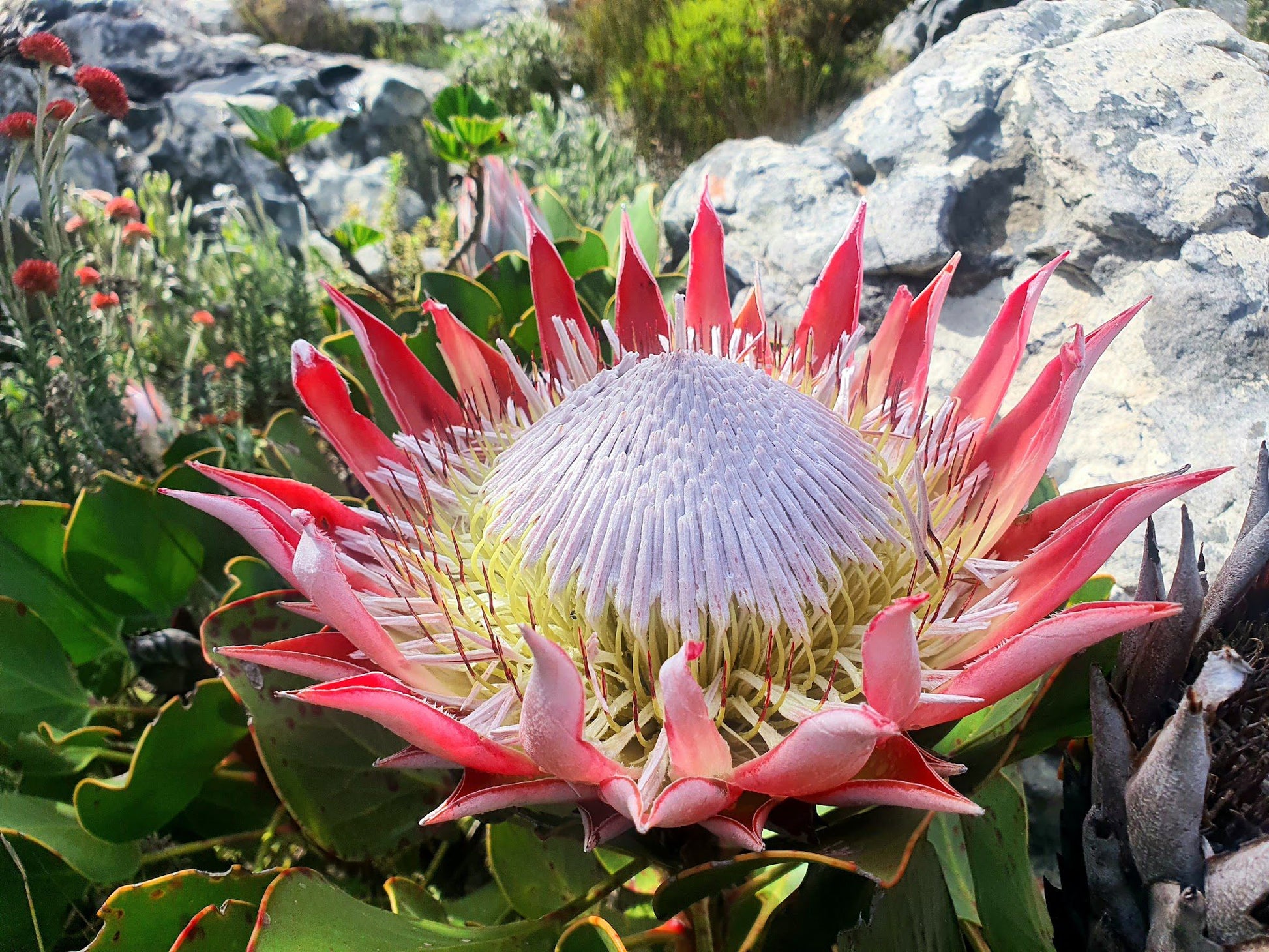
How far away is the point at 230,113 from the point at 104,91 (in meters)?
5.50

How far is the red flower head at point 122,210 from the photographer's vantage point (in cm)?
222

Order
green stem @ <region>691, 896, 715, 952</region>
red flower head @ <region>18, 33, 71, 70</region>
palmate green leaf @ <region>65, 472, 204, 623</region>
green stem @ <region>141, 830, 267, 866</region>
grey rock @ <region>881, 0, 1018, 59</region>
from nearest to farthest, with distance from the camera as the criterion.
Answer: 1. green stem @ <region>691, 896, 715, 952</region>
2. green stem @ <region>141, 830, 267, 866</region>
3. palmate green leaf @ <region>65, 472, 204, 623</region>
4. red flower head @ <region>18, 33, 71, 70</region>
5. grey rock @ <region>881, 0, 1018, 59</region>

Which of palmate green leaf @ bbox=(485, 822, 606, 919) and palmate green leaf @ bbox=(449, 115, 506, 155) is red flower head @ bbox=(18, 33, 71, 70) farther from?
palmate green leaf @ bbox=(485, 822, 606, 919)

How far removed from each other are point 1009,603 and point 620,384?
0.51 m

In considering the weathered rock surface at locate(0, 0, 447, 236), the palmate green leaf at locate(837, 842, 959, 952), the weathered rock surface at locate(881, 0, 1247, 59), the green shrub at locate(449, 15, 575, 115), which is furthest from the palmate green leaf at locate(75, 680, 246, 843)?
the green shrub at locate(449, 15, 575, 115)

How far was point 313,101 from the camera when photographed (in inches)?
325

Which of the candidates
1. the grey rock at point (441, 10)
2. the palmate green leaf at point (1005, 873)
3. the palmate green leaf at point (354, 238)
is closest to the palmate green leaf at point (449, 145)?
the palmate green leaf at point (354, 238)

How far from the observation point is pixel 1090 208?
1583mm

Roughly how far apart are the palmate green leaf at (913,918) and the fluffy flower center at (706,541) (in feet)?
0.57

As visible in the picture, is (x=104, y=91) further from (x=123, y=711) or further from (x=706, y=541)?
(x=706, y=541)

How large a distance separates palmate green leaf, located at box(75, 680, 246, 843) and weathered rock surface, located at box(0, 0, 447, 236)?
4.87m

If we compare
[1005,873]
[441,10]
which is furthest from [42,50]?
[441,10]

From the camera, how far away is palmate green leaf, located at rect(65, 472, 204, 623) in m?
1.27

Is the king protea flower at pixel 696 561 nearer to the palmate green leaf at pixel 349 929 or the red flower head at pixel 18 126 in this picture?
the palmate green leaf at pixel 349 929
